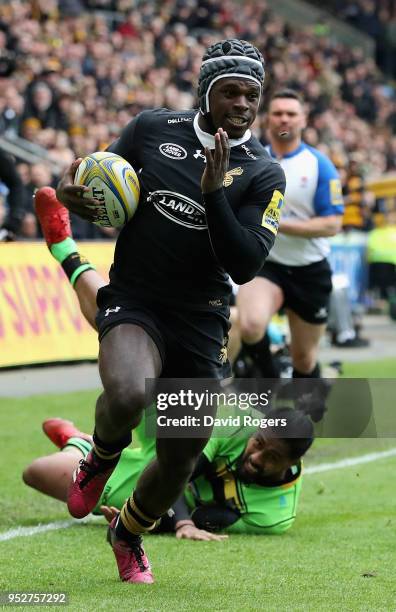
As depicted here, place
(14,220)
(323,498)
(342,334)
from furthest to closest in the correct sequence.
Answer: (342,334) < (14,220) < (323,498)

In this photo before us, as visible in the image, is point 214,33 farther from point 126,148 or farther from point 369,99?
point 126,148

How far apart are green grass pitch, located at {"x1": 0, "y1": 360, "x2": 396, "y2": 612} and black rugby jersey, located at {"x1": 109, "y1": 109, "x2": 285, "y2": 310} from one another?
48.8 inches

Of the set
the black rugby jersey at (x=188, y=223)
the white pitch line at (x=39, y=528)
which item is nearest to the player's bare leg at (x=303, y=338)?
the white pitch line at (x=39, y=528)

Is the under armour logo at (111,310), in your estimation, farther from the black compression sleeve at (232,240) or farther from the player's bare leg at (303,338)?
the player's bare leg at (303,338)

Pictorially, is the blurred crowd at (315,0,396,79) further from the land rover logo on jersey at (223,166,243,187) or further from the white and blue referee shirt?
the land rover logo on jersey at (223,166,243,187)

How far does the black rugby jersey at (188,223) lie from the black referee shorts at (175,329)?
→ 1.8 inches

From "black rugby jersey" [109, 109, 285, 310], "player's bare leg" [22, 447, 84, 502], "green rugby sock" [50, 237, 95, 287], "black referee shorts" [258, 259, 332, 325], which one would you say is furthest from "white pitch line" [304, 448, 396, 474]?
"black rugby jersey" [109, 109, 285, 310]

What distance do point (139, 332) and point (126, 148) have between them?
0.97 metres

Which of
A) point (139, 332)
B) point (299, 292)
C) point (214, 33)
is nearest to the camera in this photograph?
Answer: point (139, 332)

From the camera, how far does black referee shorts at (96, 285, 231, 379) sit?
16.1ft

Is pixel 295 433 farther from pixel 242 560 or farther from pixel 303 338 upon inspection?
pixel 303 338

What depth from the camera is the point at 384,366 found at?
14.3 m

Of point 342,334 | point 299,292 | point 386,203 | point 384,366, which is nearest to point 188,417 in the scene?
point 299,292

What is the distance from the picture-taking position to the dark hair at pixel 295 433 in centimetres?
602
